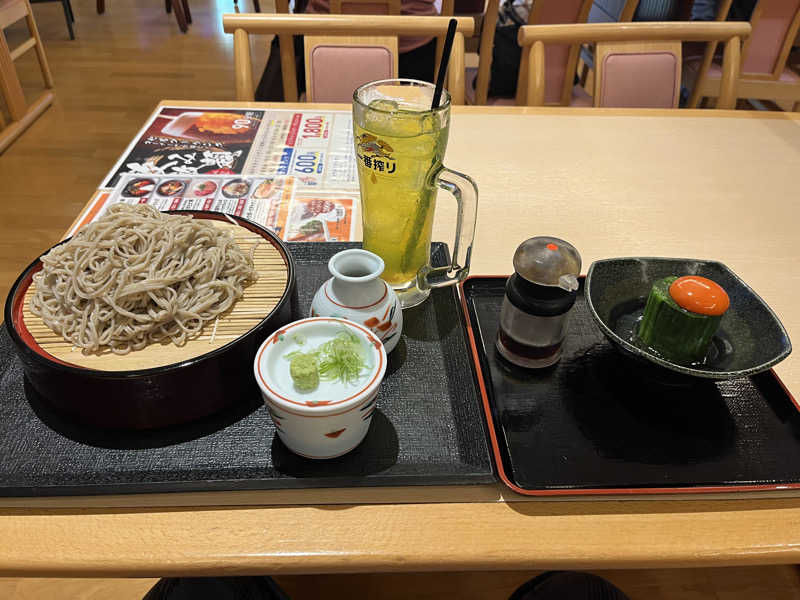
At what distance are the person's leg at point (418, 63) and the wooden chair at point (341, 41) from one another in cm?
54

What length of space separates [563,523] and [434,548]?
15 centimetres

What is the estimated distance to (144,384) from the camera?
636 millimetres

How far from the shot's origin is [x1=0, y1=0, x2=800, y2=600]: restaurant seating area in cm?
61

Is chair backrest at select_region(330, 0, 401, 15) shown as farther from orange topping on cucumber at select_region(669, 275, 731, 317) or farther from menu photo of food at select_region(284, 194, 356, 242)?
orange topping on cucumber at select_region(669, 275, 731, 317)

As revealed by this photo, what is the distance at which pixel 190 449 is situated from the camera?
0.67 m

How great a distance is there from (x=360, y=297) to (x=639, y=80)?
4.67 feet

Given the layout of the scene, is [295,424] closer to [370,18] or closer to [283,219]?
[283,219]

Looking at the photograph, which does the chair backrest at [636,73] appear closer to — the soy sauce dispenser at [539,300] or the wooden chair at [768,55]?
the wooden chair at [768,55]

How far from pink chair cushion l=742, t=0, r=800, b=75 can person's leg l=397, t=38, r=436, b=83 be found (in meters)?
1.43

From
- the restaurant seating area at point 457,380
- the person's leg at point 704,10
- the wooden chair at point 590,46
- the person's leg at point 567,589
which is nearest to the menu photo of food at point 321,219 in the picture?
the restaurant seating area at point 457,380

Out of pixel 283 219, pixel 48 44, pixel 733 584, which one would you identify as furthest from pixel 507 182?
pixel 48 44

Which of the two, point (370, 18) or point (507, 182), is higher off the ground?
point (370, 18)

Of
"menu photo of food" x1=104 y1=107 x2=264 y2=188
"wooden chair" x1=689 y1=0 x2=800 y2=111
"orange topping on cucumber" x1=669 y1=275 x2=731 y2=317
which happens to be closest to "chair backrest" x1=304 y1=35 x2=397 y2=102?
"menu photo of food" x1=104 y1=107 x2=264 y2=188

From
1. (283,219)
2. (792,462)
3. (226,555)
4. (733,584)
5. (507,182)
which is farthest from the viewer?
(733,584)
